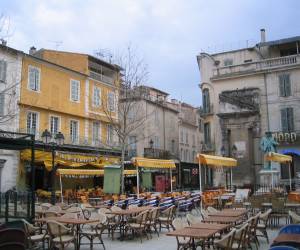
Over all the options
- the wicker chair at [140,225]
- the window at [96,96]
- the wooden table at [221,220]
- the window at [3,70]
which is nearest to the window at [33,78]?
the window at [3,70]

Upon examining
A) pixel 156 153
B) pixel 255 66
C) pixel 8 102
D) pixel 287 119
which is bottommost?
pixel 156 153

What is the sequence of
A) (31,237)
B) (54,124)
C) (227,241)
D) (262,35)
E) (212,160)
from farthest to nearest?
(262,35)
(54,124)
(212,160)
(31,237)
(227,241)

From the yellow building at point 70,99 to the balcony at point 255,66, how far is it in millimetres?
9681

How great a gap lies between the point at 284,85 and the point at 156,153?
14.4 metres

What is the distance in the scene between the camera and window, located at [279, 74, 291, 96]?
35625 mm

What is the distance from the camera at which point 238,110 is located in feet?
121

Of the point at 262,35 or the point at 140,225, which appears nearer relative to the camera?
the point at 140,225

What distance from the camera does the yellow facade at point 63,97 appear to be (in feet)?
95.1

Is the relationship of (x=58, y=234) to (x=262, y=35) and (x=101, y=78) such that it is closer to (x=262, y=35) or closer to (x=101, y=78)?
(x=101, y=78)

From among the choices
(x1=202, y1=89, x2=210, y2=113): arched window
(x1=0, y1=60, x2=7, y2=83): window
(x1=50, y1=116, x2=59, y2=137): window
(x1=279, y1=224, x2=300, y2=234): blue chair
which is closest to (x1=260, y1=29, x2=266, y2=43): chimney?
Result: (x1=202, y1=89, x2=210, y2=113): arched window

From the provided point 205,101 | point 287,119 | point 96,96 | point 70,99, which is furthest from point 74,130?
point 287,119

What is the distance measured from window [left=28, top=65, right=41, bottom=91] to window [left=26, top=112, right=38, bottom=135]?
6.06ft

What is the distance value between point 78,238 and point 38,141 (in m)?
18.9

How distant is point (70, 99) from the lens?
109ft
